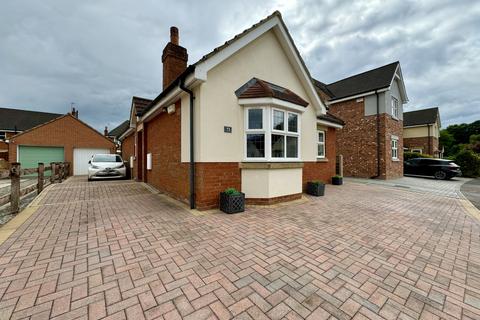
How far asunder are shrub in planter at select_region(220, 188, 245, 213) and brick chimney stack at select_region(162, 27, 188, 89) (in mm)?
6424

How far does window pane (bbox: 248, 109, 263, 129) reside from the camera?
236 inches

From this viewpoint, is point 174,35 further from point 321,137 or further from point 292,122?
point 321,137

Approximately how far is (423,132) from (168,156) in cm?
3349

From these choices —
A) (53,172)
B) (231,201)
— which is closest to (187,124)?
(231,201)

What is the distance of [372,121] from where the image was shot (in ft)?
47.9

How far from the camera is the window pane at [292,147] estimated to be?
6488mm

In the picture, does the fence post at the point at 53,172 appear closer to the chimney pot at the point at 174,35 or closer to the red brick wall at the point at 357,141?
the chimney pot at the point at 174,35

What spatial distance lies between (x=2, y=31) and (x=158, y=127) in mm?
6904

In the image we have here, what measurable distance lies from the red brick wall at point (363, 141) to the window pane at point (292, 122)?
36.7 feet

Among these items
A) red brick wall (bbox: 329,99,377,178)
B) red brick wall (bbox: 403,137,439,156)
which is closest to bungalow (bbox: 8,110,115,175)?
red brick wall (bbox: 329,99,377,178)

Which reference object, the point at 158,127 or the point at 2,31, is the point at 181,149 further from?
the point at 2,31

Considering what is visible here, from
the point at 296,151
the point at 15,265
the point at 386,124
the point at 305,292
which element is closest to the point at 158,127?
the point at 296,151

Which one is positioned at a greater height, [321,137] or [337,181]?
[321,137]

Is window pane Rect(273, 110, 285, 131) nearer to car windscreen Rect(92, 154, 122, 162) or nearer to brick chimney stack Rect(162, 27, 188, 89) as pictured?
brick chimney stack Rect(162, 27, 188, 89)
